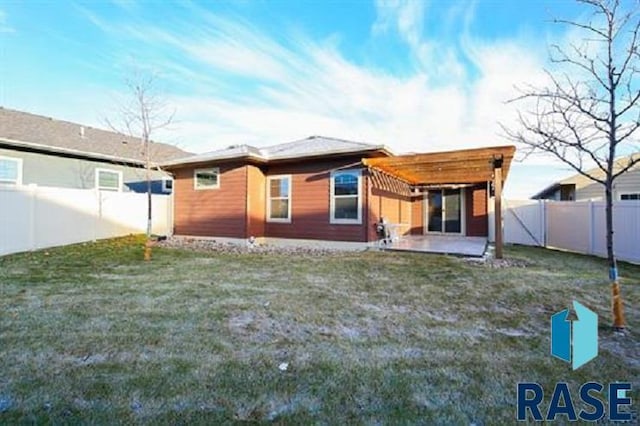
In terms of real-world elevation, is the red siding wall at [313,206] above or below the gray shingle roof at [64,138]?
below

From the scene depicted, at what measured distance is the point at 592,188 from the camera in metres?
19.0

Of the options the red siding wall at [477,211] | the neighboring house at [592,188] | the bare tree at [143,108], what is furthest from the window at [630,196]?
the bare tree at [143,108]

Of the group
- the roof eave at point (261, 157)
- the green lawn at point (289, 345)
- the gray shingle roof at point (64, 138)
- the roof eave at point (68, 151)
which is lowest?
the green lawn at point (289, 345)

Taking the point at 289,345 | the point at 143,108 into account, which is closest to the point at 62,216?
the point at 143,108

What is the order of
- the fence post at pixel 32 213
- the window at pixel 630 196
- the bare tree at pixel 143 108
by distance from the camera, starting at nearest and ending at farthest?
the fence post at pixel 32 213
the bare tree at pixel 143 108
the window at pixel 630 196

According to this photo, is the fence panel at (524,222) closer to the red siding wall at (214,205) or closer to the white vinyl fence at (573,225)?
the white vinyl fence at (573,225)

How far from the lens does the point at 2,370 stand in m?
2.93

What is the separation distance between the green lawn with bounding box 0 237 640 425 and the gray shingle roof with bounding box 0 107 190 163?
875cm

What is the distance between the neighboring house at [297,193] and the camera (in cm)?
1033

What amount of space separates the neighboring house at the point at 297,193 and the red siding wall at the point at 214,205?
0.03m

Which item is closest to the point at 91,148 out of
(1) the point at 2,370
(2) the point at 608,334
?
(1) the point at 2,370

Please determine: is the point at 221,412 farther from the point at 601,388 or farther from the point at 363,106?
the point at 363,106

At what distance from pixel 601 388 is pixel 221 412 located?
2.96 m

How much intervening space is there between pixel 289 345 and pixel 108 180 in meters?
15.6
